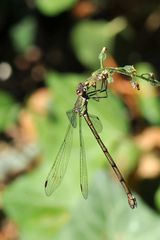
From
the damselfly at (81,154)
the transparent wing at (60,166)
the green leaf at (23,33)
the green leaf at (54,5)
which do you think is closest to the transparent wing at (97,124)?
the damselfly at (81,154)

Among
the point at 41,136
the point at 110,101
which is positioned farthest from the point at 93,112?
the point at 41,136

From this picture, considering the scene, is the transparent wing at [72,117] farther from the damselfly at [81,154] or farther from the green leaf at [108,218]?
the green leaf at [108,218]

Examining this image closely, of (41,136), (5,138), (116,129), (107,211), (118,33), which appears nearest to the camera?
(107,211)

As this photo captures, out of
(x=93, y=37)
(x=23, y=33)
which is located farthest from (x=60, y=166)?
(x=23, y=33)

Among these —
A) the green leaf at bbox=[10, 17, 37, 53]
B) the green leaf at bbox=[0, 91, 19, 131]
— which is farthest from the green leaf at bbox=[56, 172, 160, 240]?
the green leaf at bbox=[10, 17, 37, 53]

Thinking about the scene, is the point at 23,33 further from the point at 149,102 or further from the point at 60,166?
the point at 60,166

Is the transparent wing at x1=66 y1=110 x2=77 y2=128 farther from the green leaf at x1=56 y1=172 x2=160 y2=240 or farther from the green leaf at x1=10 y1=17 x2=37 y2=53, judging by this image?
the green leaf at x1=10 y1=17 x2=37 y2=53

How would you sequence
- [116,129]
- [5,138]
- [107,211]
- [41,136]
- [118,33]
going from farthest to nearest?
[5,138] → [118,33] → [41,136] → [116,129] → [107,211]

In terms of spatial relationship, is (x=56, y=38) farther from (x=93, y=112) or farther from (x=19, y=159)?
(x=93, y=112)
